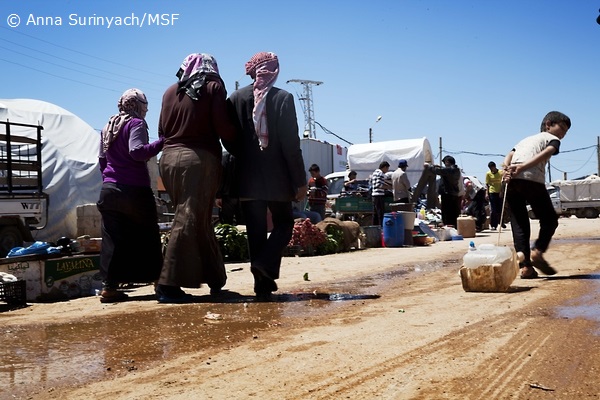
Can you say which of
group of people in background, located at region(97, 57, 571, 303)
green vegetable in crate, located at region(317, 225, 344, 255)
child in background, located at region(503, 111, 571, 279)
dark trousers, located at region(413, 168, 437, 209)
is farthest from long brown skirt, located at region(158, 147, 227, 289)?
dark trousers, located at region(413, 168, 437, 209)

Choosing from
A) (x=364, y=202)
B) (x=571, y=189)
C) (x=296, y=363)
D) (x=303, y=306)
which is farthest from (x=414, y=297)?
(x=571, y=189)

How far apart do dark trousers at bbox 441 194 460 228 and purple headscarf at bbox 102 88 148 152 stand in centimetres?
1230

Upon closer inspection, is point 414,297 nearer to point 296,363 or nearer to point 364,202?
point 296,363

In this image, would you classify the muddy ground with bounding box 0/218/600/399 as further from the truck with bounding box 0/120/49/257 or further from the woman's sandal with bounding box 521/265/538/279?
the truck with bounding box 0/120/49/257

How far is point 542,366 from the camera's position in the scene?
292 cm

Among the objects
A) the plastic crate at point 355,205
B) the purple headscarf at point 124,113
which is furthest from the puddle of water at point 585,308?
the plastic crate at point 355,205

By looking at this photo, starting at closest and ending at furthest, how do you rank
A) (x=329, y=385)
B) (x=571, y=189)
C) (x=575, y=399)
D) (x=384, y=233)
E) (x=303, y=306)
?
(x=575, y=399) → (x=329, y=385) → (x=303, y=306) → (x=384, y=233) → (x=571, y=189)

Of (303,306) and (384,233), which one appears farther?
(384,233)

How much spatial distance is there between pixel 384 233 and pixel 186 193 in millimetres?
8518

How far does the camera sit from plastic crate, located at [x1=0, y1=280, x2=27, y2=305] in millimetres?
5773

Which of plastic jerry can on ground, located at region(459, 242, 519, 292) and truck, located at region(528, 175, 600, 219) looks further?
truck, located at region(528, 175, 600, 219)

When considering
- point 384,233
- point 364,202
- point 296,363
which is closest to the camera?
point 296,363

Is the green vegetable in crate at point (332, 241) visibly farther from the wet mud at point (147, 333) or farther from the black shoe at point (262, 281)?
the black shoe at point (262, 281)

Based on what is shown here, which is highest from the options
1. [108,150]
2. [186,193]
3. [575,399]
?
[108,150]
